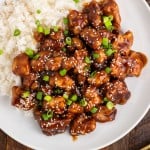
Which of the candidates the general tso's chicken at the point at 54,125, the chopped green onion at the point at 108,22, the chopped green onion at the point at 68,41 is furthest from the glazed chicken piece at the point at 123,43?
the general tso's chicken at the point at 54,125

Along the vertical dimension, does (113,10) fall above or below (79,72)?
above

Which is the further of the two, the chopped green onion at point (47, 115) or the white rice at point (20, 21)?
the white rice at point (20, 21)

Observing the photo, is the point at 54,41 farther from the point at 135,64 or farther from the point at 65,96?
the point at 135,64

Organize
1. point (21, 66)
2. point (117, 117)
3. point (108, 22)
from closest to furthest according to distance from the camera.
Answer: point (21, 66)
point (108, 22)
point (117, 117)

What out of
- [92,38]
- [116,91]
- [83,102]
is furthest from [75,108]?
[92,38]

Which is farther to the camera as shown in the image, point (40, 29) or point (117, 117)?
point (117, 117)

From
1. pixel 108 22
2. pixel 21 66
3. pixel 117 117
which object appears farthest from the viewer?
pixel 117 117

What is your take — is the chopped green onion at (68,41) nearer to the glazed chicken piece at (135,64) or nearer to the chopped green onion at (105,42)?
the chopped green onion at (105,42)
